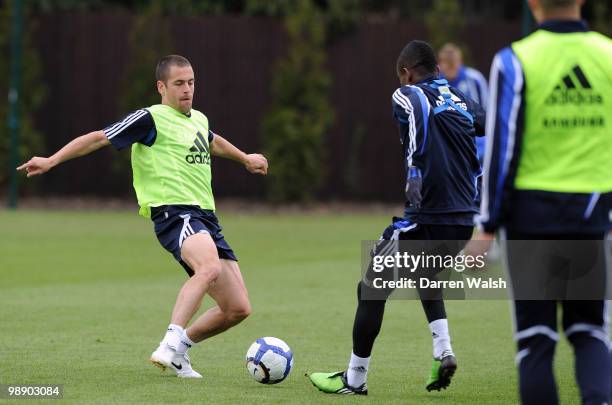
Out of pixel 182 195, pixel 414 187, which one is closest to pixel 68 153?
pixel 182 195

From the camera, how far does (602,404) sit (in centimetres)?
503

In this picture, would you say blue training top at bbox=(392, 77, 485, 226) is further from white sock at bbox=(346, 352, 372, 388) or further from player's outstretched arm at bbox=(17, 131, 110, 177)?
player's outstretched arm at bbox=(17, 131, 110, 177)

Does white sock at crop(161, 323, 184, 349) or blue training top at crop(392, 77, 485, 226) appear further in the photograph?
white sock at crop(161, 323, 184, 349)

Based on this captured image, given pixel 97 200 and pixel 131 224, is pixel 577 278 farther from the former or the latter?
pixel 97 200

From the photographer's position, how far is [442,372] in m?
7.01

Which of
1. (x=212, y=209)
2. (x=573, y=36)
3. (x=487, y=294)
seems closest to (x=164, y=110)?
(x=212, y=209)

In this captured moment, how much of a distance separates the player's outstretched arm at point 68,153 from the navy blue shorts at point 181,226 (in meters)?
0.56

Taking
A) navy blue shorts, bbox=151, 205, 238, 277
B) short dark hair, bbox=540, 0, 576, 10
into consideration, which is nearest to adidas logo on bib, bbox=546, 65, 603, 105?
short dark hair, bbox=540, 0, 576, 10

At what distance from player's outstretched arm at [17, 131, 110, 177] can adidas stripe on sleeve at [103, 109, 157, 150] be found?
0.20ft

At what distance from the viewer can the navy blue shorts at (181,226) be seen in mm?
7668

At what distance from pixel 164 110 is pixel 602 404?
12.7ft

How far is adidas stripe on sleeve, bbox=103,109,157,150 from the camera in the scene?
25.2 feet

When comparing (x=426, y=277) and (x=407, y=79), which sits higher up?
(x=407, y=79)

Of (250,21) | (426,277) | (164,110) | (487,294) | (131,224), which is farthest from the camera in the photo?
(250,21)
